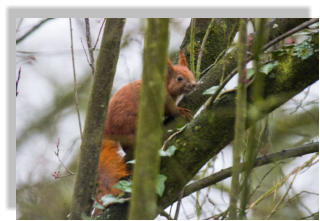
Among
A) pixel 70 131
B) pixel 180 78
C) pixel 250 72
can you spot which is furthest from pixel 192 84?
pixel 250 72

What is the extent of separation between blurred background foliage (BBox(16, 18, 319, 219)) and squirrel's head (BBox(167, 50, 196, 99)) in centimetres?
16

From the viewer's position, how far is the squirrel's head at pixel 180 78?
2.77 meters

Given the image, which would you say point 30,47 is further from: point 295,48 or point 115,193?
point 295,48

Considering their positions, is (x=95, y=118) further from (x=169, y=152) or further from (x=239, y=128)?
(x=239, y=128)

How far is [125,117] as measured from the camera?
2.74 m

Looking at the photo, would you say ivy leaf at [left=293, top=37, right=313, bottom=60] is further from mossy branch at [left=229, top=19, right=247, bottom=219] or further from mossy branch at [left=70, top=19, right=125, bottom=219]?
mossy branch at [left=70, top=19, right=125, bottom=219]

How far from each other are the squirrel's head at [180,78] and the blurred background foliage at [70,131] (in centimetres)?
16

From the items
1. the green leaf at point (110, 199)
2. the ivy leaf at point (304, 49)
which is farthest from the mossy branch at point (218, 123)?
the green leaf at point (110, 199)

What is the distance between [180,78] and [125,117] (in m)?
0.46

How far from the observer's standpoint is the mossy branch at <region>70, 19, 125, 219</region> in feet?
5.73

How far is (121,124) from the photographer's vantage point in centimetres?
273

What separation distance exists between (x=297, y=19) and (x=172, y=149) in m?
0.98

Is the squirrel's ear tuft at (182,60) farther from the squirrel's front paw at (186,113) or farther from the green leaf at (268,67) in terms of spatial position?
the green leaf at (268,67)

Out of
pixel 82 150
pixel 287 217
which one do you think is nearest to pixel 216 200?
pixel 287 217
